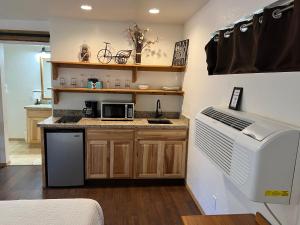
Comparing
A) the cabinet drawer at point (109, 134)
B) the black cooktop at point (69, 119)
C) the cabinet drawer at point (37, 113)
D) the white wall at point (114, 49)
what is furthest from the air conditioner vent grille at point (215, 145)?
the cabinet drawer at point (37, 113)

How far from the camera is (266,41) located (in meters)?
1.44

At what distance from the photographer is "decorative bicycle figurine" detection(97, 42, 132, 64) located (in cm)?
378

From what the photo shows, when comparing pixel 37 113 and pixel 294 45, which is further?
pixel 37 113

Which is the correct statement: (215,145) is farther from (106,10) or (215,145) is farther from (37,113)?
(37,113)

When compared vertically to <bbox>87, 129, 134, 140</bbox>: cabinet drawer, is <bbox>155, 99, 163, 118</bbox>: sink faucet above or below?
above

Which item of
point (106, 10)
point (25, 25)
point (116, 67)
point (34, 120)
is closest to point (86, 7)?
point (106, 10)

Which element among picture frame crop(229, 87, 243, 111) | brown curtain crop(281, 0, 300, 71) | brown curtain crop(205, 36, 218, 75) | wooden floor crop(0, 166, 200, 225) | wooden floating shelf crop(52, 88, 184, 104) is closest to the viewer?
brown curtain crop(281, 0, 300, 71)

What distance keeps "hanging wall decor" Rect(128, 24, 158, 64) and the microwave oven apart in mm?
726

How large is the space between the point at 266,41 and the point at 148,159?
2.44 meters

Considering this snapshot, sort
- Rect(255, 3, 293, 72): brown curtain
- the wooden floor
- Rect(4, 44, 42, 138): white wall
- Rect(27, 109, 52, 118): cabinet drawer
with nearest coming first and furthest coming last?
Rect(255, 3, 293, 72): brown curtain, the wooden floor, Rect(27, 109, 52, 118): cabinet drawer, Rect(4, 44, 42, 138): white wall

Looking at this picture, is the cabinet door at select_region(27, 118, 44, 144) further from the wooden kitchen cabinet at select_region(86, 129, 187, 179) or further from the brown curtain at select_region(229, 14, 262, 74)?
the brown curtain at select_region(229, 14, 262, 74)

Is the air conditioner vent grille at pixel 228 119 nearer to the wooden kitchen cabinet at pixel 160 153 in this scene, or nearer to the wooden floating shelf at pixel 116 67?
the wooden kitchen cabinet at pixel 160 153

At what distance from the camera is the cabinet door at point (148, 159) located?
11.4ft

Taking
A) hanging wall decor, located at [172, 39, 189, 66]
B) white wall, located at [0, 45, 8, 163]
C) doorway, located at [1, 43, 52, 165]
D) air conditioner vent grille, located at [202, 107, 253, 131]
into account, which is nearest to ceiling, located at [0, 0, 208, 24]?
hanging wall decor, located at [172, 39, 189, 66]
